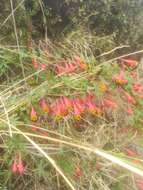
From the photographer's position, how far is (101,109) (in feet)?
7.47

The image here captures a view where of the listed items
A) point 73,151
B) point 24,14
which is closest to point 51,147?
point 73,151

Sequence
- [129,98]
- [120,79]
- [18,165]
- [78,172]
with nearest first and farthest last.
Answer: [18,165]
[78,172]
[120,79]
[129,98]

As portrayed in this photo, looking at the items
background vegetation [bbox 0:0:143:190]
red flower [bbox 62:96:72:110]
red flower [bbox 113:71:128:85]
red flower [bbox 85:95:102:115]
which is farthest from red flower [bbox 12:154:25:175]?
red flower [bbox 113:71:128:85]

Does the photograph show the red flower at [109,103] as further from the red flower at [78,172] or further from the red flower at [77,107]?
the red flower at [78,172]

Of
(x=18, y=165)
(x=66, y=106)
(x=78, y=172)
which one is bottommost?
(x=78, y=172)

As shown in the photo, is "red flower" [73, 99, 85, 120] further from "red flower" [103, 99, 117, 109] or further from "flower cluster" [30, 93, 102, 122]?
"red flower" [103, 99, 117, 109]

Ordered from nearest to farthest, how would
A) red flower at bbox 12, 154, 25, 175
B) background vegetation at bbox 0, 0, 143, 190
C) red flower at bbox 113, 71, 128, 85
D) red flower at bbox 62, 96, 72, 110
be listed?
red flower at bbox 12, 154, 25, 175 → background vegetation at bbox 0, 0, 143, 190 → red flower at bbox 62, 96, 72, 110 → red flower at bbox 113, 71, 128, 85

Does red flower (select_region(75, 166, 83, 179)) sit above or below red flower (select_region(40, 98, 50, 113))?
below

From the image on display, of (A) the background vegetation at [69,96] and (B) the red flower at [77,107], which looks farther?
(B) the red flower at [77,107]

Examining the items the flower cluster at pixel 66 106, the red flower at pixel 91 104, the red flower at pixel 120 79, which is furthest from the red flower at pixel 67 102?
the red flower at pixel 120 79

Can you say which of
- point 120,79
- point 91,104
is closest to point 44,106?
point 91,104

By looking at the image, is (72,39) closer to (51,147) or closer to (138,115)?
(138,115)

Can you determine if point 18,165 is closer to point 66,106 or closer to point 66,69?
point 66,106

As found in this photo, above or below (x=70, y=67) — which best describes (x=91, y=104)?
below
